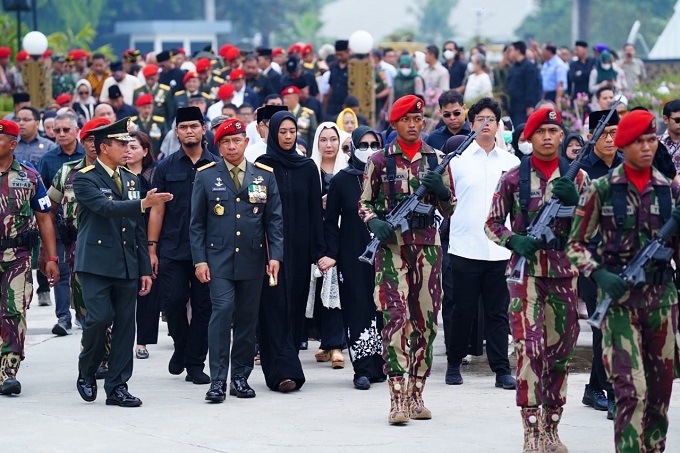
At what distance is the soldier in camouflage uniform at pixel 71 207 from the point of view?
11289 millimetres

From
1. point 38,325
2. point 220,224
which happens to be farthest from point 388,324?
point 38,325

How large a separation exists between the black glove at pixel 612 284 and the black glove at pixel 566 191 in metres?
0.99

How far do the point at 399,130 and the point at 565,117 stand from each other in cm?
1424

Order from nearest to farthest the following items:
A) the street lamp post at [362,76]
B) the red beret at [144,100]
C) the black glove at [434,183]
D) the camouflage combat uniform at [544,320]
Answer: the camouflage combat uniform at [544,320]
the black glove at [434,183]
the red beret at [144,100]
the street lamp post at [362,76]

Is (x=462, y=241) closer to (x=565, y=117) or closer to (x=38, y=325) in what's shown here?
(x=38, y=325)

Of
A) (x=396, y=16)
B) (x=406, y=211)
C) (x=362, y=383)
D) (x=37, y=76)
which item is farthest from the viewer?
(x=396, y=16)

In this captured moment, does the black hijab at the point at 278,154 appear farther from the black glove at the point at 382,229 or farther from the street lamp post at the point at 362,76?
the street lamp post at the point at 362,76

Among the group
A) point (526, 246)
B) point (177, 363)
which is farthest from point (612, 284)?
point (177, 363)

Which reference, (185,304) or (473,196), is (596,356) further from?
(185,304)

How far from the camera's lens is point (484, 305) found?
1105 centimetres

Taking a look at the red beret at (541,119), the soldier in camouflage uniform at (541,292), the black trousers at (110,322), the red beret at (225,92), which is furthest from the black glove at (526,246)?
the red beret at (225,92)

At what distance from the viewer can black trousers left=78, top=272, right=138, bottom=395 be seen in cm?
1007

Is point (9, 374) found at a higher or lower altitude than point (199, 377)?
higher

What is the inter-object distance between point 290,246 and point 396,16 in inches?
5867
